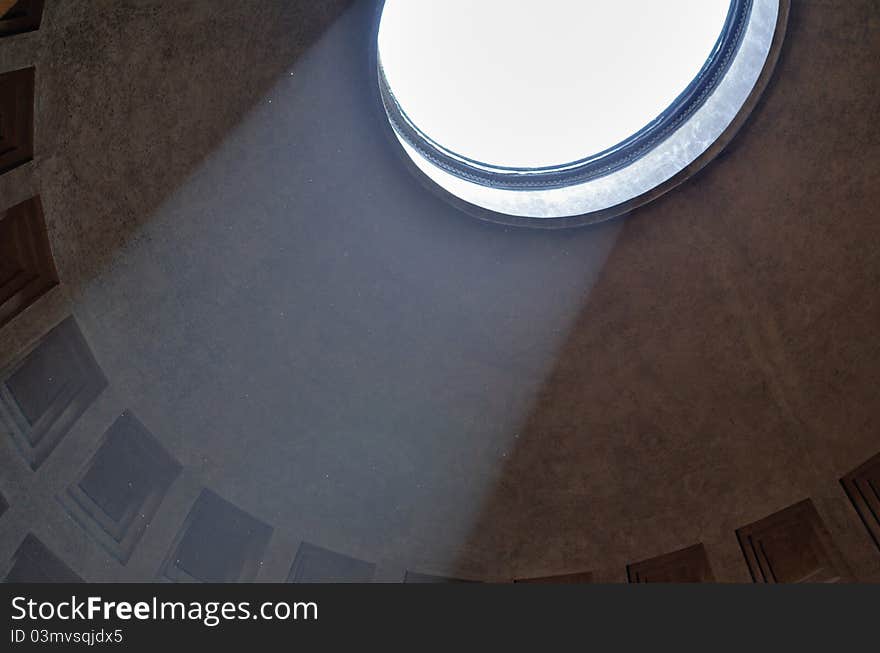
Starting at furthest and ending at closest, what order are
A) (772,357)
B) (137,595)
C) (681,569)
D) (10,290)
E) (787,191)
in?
(681,569) → (772,357) → (787,191) → (10,290) → (137,595)

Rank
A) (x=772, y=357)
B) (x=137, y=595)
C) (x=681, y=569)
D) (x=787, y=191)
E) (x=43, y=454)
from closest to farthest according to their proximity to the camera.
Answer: (x=137, y=595) → (x=43, y=454) → (x=787, y=191) → (x=772, y=357) → (x=681, y=569)

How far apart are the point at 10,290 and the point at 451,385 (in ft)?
16.7

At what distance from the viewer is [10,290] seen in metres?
7.75

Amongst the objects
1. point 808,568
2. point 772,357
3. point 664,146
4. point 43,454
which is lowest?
point 43,454

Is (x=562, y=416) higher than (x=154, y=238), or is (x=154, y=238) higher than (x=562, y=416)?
(x=562, y=416)

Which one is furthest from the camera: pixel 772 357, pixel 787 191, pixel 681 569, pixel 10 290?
pixel 681 569

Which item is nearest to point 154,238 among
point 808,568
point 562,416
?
point 562,416

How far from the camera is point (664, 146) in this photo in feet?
31.7

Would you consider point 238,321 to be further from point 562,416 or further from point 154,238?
point 562,416

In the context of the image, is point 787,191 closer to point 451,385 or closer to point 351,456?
point 451,385

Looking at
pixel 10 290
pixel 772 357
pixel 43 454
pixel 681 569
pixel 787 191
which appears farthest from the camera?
pixel 681 569

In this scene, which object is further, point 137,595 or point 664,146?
point 664,146

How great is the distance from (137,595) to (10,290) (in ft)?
10.1

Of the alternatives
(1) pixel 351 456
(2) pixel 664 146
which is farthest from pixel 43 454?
(2) pixel 664 146
